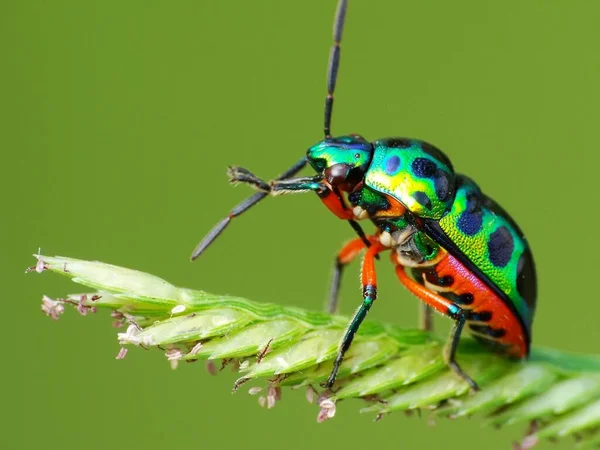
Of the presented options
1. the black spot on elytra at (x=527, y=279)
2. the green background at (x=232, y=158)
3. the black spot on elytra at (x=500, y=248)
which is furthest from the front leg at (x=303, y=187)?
the green background at (x=232, y=158)

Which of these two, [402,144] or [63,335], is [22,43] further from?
[402,144]

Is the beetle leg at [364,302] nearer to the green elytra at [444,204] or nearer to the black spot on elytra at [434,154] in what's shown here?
the green elytra at [444,204]

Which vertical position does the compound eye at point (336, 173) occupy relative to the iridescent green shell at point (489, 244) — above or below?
above

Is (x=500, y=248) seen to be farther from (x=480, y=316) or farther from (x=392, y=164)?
(x=392, y=164)

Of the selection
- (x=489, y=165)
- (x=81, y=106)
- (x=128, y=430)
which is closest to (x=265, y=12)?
(x=81, y=106)

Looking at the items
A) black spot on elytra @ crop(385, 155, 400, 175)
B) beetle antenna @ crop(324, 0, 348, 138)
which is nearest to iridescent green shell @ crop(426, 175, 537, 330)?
black spot on elytra @ crop(385, 155, 400, 175)
